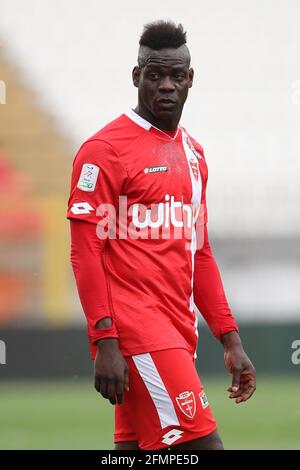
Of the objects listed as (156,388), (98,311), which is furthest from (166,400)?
(98,311)

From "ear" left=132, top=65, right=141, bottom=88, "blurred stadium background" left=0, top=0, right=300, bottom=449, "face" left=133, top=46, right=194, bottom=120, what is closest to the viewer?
"face" left=133, top=46, right=194, bottom=120

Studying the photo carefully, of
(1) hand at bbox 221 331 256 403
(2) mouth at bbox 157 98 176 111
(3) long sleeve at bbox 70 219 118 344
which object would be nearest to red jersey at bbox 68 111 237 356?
(3) long sleeve at bbox 70 219 118 344

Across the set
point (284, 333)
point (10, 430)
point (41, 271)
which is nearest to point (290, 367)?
point (284, 333)

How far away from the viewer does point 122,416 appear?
4.15m

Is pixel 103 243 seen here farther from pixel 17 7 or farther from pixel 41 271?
pixel 17 7

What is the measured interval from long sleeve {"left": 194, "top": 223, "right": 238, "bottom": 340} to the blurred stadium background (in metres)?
4.33

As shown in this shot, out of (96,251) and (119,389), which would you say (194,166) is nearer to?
(96,251)

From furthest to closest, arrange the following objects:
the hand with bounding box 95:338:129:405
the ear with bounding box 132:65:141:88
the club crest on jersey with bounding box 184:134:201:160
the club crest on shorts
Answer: the club crest on jersey with bounding box 184:134:201:160 < the ear with bounding box 132:65:141:88 < the club crest on shorts < the hand with bounding box 95:338:129:405

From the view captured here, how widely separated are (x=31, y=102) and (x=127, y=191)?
16.6 meters

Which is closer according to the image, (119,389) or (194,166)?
(119,389)

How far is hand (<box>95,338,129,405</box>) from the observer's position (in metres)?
3.83

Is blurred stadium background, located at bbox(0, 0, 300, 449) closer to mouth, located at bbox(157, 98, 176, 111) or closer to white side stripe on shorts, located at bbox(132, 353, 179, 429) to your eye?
white side stripe on shorts, located at bbox(132, 353, 179, 429)

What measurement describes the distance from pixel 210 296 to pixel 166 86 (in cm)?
92

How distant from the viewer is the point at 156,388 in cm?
398
